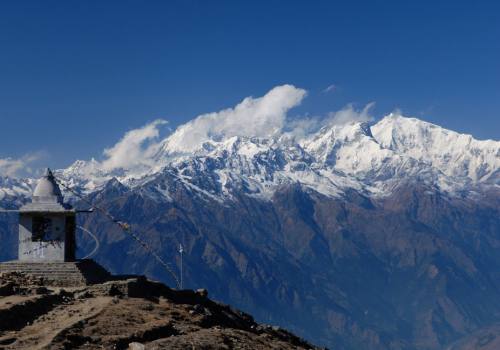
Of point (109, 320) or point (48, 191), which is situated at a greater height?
point (48, 191)

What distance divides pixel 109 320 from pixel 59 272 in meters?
14.4

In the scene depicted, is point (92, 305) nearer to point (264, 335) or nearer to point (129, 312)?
point (129, 312)

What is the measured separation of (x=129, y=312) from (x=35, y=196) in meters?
17.9

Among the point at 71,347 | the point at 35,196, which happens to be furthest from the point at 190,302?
the point at 71,347

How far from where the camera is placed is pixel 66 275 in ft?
194

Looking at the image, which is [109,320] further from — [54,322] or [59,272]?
[59,272]

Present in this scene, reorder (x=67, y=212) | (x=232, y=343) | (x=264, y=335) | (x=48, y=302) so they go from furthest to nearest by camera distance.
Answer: (x=67, y=212) < (x=264, y=335) < (x=48, y=302) < (x=232, y=343)

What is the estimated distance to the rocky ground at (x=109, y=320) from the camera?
42.5m

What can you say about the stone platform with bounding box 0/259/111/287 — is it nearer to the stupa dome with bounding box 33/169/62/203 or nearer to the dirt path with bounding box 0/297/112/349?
the stupa dome with bounding box 33/169/62/203

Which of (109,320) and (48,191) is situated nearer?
(109,320)

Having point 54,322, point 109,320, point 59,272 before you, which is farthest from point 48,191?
point 109,320

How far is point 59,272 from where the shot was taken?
2345 inches

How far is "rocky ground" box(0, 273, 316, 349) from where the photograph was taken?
42500 millimetres

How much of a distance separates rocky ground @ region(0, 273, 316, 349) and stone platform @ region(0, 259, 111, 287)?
1.17m
